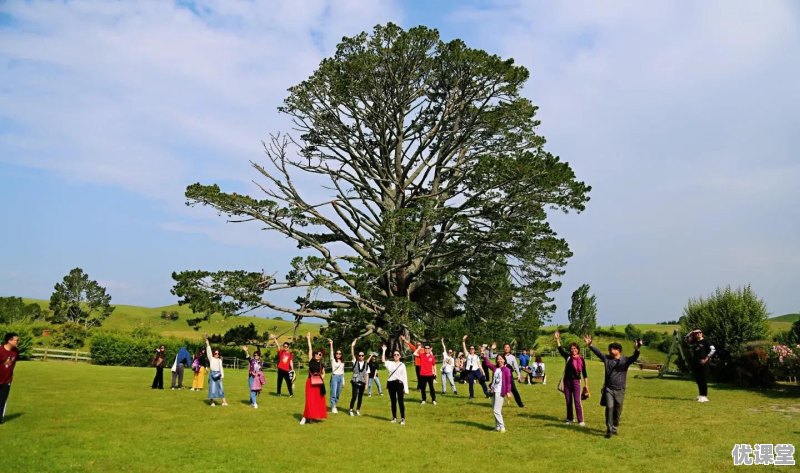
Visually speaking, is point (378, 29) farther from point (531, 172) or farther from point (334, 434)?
point (334, 434)

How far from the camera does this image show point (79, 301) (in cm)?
8675

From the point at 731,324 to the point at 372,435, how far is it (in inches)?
848

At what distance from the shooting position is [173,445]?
1114 centimetres

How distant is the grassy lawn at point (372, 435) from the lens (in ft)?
32.3

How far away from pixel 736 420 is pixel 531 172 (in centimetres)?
1574

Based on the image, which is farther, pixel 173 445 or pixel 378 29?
pixel 378 29

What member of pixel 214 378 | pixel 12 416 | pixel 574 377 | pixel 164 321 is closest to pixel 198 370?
pixel 214 378

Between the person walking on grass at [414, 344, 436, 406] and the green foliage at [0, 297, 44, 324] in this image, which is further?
the green foliage at [0, 297, 44, 324]

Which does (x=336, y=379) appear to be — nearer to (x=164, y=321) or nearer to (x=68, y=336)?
(x=68, y=336)

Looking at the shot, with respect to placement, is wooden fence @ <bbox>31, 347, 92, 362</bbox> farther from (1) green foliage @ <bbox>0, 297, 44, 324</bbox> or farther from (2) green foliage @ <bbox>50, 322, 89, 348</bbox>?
(1) green foliage @ <bbox>0, 297, 44, 324</bbox>

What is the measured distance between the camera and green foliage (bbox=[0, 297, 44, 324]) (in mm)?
76250

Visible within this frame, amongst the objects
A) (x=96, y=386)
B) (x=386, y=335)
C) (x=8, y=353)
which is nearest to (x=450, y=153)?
(x=386, y=335)

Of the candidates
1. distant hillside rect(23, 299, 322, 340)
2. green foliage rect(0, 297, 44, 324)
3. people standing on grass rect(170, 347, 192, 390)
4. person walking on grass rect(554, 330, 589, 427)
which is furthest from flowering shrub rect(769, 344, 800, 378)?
green foliage rect(0, 297, 44, 324)

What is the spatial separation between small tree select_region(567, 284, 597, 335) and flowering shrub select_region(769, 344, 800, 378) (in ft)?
131
